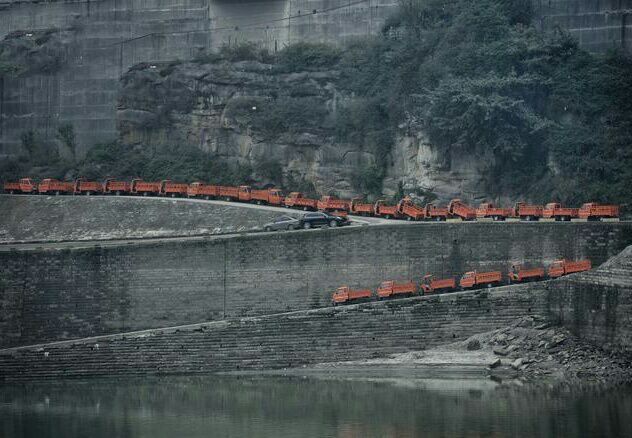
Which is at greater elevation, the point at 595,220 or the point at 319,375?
the point at 595,220

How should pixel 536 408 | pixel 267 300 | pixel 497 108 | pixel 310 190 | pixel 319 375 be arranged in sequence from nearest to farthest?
pixel 536 408
pixel 319 375
pixel 267 300
pixel 497 108
pixel 310 190

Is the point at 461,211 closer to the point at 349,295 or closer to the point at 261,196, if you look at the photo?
the point at 349,295

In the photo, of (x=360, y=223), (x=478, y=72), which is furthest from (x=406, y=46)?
(x=360, y=223)

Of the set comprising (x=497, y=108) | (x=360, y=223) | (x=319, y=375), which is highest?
(x=497, y=108)

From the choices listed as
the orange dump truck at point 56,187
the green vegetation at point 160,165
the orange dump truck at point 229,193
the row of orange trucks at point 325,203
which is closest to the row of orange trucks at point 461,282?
the row of orange trucks at point 325,203

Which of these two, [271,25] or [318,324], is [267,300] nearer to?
[318,324]

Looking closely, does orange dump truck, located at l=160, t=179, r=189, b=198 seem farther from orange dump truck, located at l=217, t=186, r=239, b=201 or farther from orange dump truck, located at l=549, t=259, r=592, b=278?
orange dump truck, located at l=549, t=259, r=592, b=278
